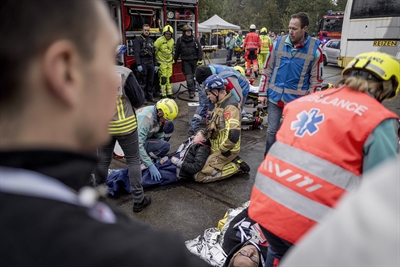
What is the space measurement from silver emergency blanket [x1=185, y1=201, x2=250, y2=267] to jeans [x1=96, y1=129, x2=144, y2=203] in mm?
960

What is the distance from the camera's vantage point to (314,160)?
149 centimetres

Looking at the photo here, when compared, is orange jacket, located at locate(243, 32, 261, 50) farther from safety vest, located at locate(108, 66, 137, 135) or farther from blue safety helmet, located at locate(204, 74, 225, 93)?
safety vest, located at locate(108, 66, 137, 135)

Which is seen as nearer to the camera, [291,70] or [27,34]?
[27,34]

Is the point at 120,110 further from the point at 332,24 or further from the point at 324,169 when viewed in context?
the point at 332,24

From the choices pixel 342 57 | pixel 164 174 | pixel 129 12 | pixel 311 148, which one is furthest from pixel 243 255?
pixel 342 57

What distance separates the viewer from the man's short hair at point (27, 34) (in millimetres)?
559

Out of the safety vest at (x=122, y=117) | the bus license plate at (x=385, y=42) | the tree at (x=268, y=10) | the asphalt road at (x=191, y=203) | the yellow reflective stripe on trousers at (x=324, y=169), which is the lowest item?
the asphalt road at (x=191, y=203)

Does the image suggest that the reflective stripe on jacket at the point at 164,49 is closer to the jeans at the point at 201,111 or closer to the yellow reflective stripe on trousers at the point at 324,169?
the jeans at the point at 201,111

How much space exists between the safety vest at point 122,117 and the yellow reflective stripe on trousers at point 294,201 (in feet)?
6.19

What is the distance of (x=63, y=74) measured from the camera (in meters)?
0.57

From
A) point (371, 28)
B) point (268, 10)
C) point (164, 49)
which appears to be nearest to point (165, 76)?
point (164, 49)

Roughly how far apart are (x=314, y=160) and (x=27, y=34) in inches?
51.5

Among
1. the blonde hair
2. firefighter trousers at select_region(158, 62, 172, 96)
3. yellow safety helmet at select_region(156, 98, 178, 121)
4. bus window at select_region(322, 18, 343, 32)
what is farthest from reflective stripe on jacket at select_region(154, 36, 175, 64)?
bus window at select_region(322, 18, 343, 32)

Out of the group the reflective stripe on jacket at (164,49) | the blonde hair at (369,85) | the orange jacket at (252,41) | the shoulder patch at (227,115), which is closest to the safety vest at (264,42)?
the orange jacket at (252,41)
